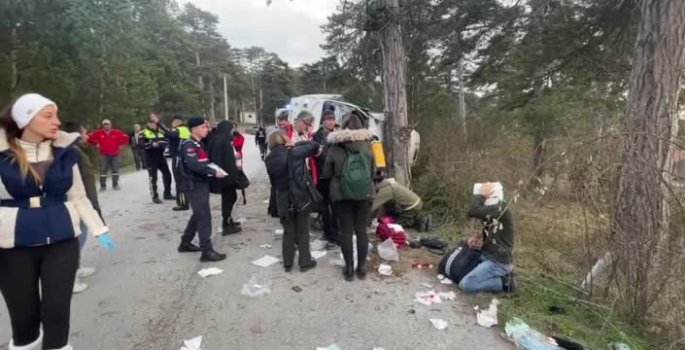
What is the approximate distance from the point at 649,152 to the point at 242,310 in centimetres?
395

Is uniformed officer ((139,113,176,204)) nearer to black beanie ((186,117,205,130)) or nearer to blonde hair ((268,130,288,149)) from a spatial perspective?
black beanie ((186,117,205,130))

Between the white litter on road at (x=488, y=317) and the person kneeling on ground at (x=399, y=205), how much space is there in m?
2.84

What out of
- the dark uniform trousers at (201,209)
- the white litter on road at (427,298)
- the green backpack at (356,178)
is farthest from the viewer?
the dark uniform trousers at (201,209)

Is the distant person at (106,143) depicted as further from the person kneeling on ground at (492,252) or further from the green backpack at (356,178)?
the person kneeling on ground at (492,252)

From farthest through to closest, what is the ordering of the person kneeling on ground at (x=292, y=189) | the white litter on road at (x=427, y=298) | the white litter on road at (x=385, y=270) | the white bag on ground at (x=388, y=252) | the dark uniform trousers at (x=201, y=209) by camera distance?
1. the white bag on ground at (x=388, y=252)
2. the dark uniform trousers at (x=201, y=209)
3. the white litter on road at (x=385, y=270)
4. the person kneeling on ground at (x=292, y=189)
5. the white litter on road at (x=427, y=298)

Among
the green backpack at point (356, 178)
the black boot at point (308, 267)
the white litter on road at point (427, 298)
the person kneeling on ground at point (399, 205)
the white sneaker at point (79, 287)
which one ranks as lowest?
the white litter on road at point (427, 298)

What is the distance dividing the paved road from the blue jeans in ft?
0.96

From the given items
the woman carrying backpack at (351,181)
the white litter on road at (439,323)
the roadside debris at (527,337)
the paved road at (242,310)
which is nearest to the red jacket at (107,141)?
the paved road at (242,310)

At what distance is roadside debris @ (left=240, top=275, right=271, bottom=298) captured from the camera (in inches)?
158

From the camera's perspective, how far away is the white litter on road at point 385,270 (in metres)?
4.65

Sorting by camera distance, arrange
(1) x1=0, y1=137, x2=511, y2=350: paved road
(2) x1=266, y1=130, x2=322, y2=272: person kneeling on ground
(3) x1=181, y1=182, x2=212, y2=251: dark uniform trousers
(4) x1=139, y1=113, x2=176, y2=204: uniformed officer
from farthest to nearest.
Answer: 1. (4) x1=139, y1=113, x2=176, y2=204: uniformed officer
2. (3) x1=181, y1=182, x2=212, y2=251: dark uniform trousers
3. (2) x1=266, y1=130, x2=322, y2=272: person kneeling on ground
4. (1) x1=0, y1=137, x2=511, y2=350: paved road

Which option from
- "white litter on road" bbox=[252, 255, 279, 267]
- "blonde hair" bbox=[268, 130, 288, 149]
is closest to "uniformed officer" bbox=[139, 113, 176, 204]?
"white litter on road" bbox=[252, 255, 279, 267]

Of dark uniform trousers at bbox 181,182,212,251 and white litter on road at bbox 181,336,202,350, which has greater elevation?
dark uniform trousers at bbox 181,182,212,251

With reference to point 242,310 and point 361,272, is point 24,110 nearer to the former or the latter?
point 242,310
